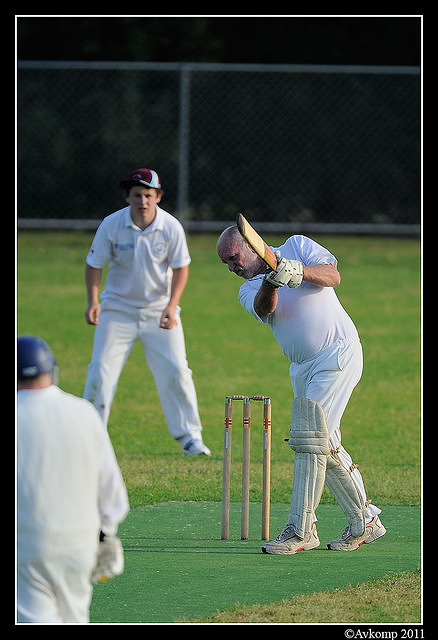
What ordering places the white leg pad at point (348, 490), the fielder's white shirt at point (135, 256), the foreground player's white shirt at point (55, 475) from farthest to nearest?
the fielder's white shirt at point (135, 256)
the white leg pad at point (348, 490)
the foreground player's white shirt at point (55, 475)

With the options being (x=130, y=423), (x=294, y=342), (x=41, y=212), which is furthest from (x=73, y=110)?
(x=294, y=342)

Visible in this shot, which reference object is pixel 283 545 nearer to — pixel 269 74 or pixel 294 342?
pixel 294 342

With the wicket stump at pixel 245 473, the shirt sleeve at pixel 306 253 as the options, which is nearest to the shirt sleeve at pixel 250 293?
the shirt sleeve at pixel 306 253

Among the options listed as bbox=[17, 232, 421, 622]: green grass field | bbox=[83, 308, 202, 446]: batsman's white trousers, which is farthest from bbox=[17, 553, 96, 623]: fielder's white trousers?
bbox=[83, 308, 202, 446]: batsman's white trousers

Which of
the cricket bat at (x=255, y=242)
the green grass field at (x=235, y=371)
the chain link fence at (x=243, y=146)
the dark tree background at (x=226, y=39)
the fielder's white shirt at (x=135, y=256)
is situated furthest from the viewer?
the dark tree background at (x=226, y=39)

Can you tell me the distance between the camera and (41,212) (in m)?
22.3

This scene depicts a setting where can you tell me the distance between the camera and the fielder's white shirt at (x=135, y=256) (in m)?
8.74

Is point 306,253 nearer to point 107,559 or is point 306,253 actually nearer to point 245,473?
point 245,473

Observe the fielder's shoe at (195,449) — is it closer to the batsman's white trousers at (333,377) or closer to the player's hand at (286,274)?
the batsman's white trousers at (333,377)

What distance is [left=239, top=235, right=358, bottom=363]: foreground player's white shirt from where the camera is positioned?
606 centimetres

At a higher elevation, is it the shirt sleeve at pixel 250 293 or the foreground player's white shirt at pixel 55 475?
the shirt sleeve at pixel 250 293

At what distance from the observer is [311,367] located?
6117 mm

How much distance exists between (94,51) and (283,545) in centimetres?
2040
